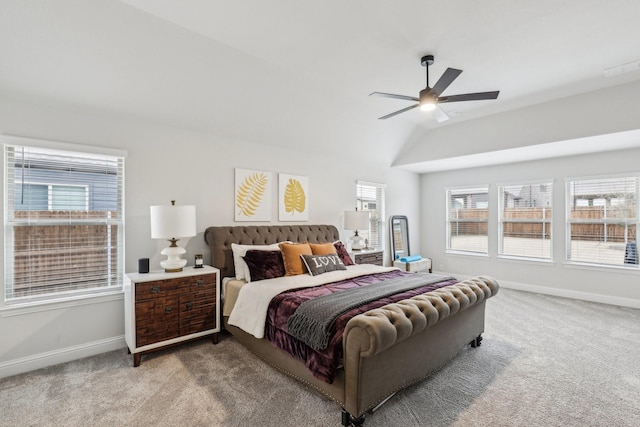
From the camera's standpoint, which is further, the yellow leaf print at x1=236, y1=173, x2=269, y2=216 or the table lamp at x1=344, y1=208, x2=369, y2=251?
the table lamp at x1=344, y1=208, x2=369, y2=251

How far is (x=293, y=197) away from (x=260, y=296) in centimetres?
222

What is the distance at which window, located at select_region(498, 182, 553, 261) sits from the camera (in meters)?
5.68

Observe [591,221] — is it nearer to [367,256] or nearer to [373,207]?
[373,207]

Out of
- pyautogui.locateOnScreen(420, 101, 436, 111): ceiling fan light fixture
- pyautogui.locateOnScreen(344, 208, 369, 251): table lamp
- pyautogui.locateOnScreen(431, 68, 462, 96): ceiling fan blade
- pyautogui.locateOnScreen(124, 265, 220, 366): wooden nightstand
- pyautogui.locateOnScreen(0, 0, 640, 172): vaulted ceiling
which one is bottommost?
pyautogui.locateOnScreen(124, 265, 220, 366): wooden nightstand

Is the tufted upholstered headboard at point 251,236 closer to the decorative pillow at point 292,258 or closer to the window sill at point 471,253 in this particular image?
the decorative pillow at point 292,258

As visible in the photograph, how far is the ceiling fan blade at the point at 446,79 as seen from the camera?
2.54 meters

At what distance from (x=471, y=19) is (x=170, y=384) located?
4.07 metres

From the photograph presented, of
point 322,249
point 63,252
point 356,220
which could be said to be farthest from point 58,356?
point 356,220

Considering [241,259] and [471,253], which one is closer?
[241,259]

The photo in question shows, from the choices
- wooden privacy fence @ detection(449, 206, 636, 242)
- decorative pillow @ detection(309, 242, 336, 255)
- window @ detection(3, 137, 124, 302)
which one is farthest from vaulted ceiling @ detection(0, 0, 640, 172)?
wooden privacy fence @ detection(449, 206, 636, 242)

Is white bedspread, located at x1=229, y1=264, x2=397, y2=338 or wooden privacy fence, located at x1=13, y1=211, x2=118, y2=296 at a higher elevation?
wooden privacy fence, located at x1=13, y1=211, x2=118, y2=296

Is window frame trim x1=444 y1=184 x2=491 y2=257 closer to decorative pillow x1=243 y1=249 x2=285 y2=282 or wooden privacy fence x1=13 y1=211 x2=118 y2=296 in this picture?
decorative pillow x1=243 y1=249 x2=285 y2=282

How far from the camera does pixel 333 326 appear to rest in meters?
2.22

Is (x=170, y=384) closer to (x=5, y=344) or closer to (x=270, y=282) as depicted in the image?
(x=270, y=282)
